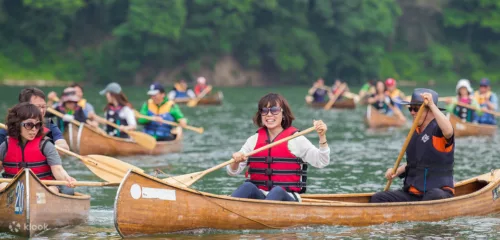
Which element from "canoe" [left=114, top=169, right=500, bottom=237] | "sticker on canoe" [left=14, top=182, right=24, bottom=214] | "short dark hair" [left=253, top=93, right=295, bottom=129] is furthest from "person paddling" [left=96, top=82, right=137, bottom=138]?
"sticker on canoe" [left=14, top=182, right=24, bottom=214]

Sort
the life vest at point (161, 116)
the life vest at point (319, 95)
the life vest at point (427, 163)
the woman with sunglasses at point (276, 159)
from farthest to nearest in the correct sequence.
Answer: the life vest at point (319, 95)
the life vest at point (161, 116)
the life vest at point (427, 163)
the woman with sunglasses at point (276, 159)

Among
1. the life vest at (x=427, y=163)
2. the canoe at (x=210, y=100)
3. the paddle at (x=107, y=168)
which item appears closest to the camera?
the life vest at (x=427, y=163)

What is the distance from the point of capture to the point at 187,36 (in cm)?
5622

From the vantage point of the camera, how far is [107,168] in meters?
10.5

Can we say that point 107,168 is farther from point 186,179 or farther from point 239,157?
point 239,157

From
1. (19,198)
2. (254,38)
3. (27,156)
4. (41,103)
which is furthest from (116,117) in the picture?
(254,38)

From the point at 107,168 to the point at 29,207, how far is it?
136 cm

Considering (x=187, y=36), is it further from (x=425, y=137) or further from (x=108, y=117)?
(x=425, y=137)

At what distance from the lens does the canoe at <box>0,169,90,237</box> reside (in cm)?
920

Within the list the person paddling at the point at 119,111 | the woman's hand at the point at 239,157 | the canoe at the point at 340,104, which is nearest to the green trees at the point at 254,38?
the canoe at the point at 340,104

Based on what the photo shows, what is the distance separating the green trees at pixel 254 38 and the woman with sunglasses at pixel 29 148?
143 feet

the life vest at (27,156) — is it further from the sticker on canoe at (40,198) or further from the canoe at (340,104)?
the canoe at (340,104)

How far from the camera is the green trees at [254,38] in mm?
54562

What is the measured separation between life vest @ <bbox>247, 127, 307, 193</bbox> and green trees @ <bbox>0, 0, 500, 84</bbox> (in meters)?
44.0
